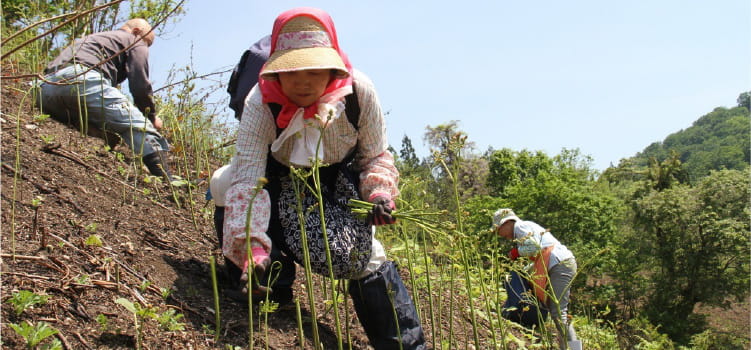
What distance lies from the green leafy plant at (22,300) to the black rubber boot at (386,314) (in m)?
1.08

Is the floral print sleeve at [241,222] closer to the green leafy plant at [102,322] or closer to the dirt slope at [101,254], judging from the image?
the dirt slope at [101,254]

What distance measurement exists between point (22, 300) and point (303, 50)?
1.16m

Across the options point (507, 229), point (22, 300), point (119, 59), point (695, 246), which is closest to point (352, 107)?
point (22, 300)

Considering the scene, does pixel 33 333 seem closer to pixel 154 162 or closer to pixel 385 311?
pixel 385 311

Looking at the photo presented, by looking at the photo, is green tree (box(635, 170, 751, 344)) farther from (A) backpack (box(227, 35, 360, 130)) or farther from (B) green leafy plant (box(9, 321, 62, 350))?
(B) green leafy plant (box(9, 321, 62, 350))

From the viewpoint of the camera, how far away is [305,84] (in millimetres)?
2004

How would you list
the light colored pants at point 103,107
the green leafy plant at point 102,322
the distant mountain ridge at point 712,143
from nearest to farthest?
the green leafy plant at point 102,322 < the light colored pants at point 103,107 < the distant mountain ridge at point 712,143

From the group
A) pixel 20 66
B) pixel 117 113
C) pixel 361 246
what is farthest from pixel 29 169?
pixel 20 66

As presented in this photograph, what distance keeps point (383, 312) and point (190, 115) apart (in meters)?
2.45

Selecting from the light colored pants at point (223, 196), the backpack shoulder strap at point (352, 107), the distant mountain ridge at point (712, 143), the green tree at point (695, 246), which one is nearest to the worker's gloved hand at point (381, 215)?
the light colored pants at point (223, 196)

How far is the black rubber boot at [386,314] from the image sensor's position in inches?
85.4

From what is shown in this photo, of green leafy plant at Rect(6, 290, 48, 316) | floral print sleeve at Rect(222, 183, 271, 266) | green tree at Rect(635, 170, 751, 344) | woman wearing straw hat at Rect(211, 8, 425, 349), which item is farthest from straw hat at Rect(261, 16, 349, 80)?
green tree at Rect(635, 170, 751, 344)

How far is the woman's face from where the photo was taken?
78.1 inches

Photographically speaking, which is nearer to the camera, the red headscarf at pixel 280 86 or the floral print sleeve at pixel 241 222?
the floral print sleeve at pixel 241 222
